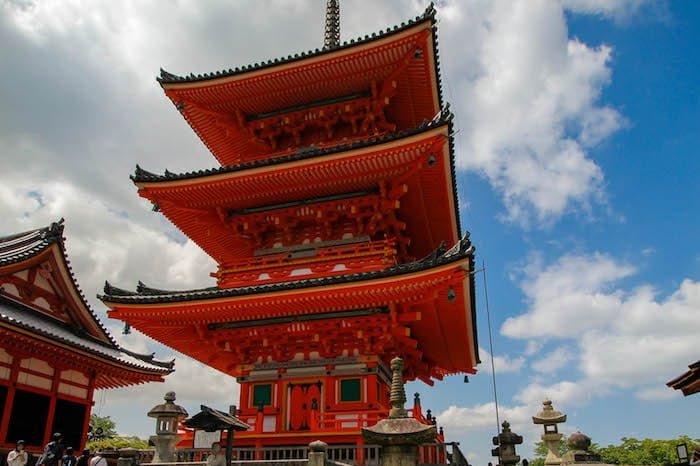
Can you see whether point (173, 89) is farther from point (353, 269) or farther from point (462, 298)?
point (462, 298)

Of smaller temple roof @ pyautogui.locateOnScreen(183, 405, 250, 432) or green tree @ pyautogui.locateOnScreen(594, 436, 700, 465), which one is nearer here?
smaller temple roof @ pyautogui.locateOnScreen(183, 405, 250, 432)

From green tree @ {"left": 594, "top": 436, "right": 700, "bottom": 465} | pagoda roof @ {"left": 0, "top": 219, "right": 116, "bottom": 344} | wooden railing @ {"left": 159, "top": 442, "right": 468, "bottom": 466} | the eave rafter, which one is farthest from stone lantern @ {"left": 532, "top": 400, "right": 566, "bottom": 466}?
green tree @ {"left": 594, "top": 436, "right": 700, "bottom": 465}

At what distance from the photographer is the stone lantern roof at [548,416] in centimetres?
1626

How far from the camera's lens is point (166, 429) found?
507 inches

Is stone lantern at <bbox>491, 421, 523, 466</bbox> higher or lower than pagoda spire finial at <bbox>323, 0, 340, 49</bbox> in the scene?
lower

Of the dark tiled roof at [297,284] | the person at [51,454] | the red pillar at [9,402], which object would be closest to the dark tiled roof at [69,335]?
the red pillar at [9,402]

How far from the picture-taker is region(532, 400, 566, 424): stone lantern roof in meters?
16.3

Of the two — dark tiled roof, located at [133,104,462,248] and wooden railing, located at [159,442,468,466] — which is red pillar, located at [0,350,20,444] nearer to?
dark tiled roof, located at [133,104,462,248]

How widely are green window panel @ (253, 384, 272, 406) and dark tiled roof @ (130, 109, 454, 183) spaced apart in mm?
6888

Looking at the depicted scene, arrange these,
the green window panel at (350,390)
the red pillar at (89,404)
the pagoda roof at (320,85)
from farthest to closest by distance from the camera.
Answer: the red pillar at (89,404) < the pagoda roof at (320,85) < the green window panel at (350,390)

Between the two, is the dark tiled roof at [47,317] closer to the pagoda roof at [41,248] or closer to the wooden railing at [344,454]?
the pagoda roof at [41,248]

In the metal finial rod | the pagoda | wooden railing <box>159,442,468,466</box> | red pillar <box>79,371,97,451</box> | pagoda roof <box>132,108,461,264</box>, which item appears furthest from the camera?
red pillar <box>79,371,97,451</box>

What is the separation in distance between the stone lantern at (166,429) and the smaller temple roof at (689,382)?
13.7 metres

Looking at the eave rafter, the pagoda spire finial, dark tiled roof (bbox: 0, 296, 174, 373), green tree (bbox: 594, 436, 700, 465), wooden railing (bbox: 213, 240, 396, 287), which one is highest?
the pagoda spire finial
